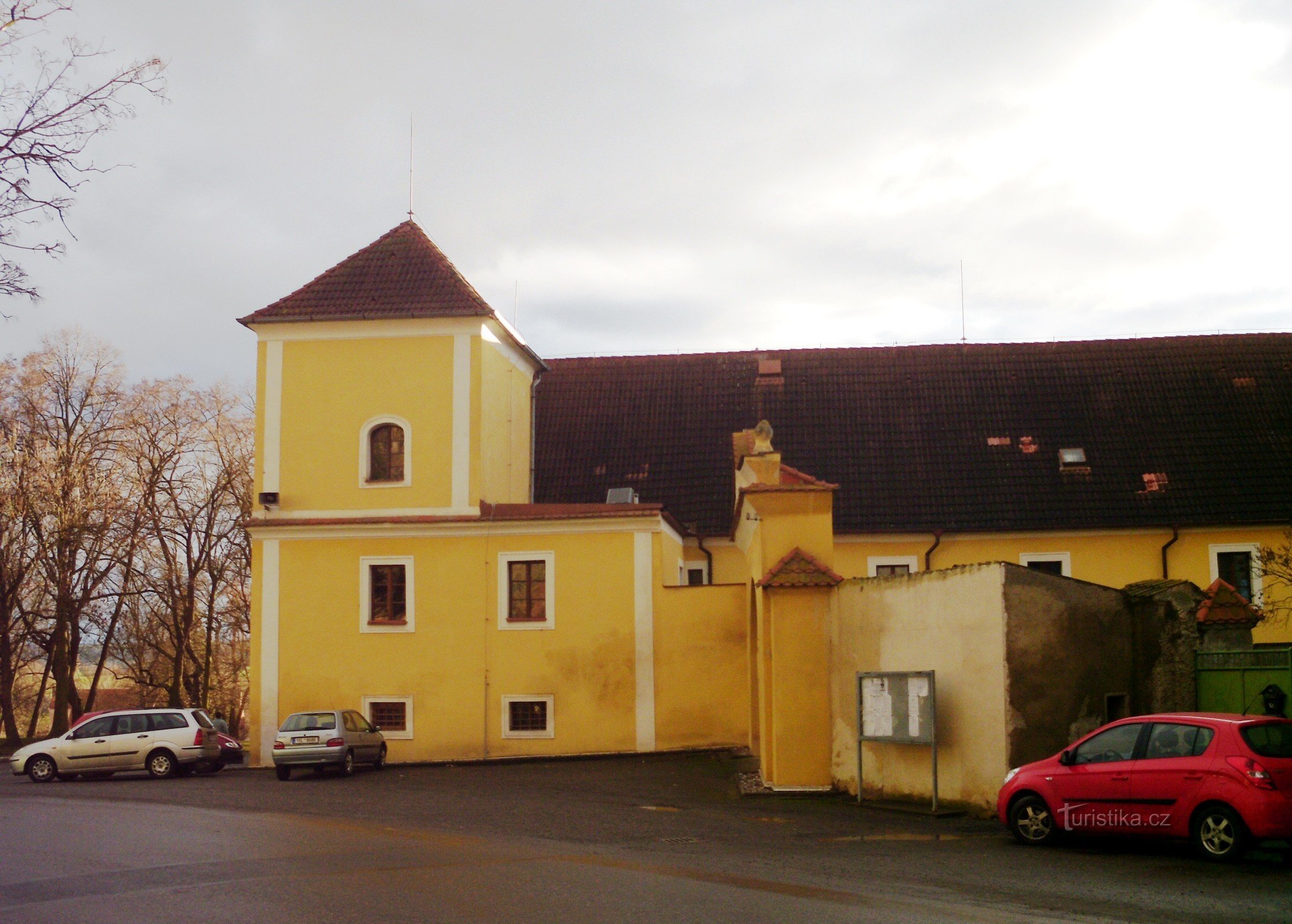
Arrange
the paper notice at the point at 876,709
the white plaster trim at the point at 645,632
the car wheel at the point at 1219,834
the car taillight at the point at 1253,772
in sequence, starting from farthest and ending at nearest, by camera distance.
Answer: the white plaster trim at the point at 645,632 < the paper notice at the point at 876,709 < the car wheel at the point at 1219,834 < the car taillight at the point at 1253,772

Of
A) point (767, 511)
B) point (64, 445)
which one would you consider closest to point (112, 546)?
point (64, 445)

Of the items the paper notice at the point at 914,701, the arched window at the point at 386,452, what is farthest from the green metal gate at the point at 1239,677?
the arched window at the point at 386,452

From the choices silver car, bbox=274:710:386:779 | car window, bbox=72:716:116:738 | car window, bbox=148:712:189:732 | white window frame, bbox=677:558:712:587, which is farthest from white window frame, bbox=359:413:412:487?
white window frame, bbox=677:558:712:587

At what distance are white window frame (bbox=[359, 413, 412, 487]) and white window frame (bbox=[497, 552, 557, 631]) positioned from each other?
296cm

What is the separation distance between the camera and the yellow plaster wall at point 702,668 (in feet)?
90.8

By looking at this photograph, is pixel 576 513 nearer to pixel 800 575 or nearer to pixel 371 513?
pixel 371 513

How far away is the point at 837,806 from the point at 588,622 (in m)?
11.0

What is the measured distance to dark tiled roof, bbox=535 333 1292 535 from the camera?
105ft

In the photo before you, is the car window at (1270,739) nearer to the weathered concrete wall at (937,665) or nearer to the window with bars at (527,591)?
the weathered concrete wall at (937,665)

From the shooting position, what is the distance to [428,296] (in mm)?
29859

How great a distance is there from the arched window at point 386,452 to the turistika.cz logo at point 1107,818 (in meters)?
19.3

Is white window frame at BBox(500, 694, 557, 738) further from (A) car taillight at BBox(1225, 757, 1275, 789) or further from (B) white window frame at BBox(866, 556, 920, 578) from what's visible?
(A) car taillight at BBox(1225, 757, 1275, 789)

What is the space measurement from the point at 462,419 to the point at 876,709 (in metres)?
14.3

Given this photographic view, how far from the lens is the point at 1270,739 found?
12.5 meters
